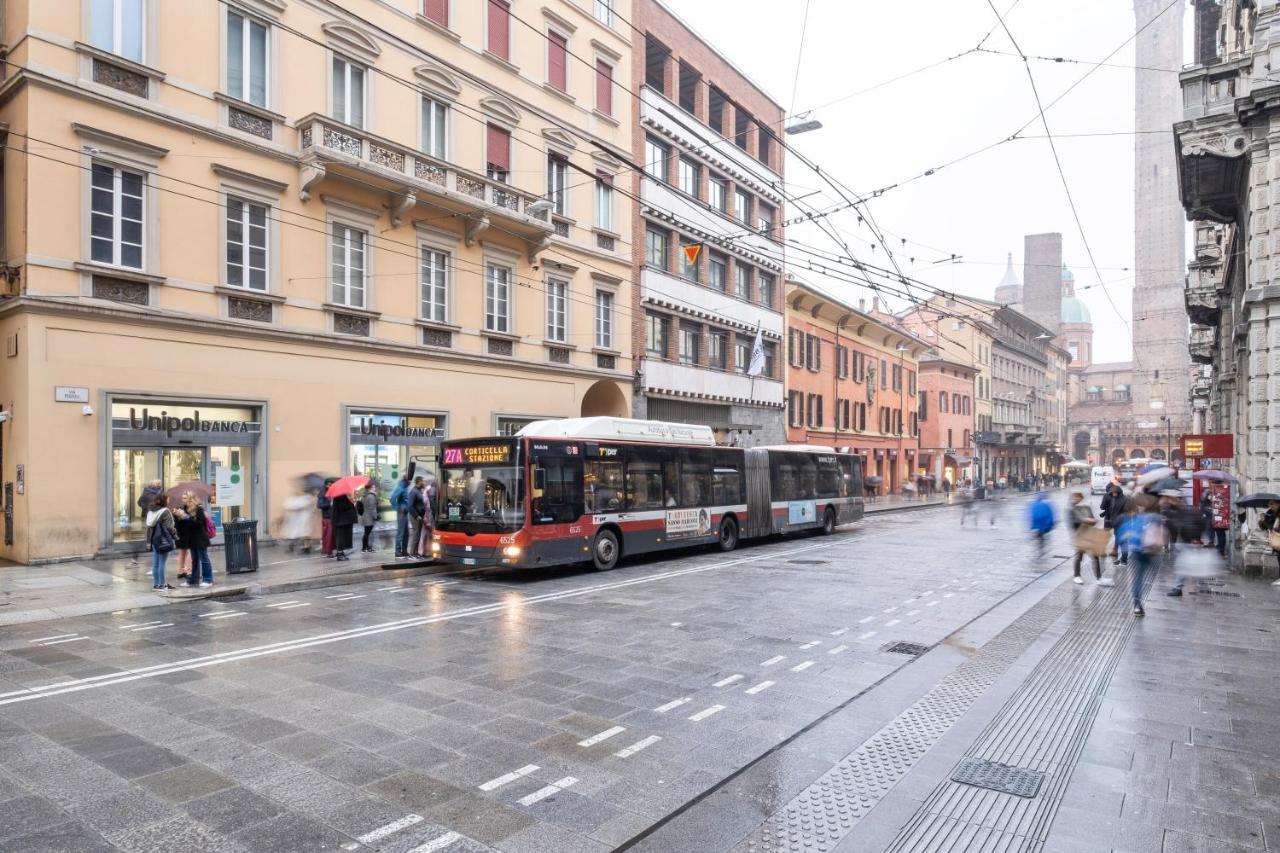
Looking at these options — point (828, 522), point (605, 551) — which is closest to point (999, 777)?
point (605, 551)

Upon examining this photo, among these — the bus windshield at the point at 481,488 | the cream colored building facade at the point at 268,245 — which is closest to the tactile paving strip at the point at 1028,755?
the bus windshield at the point at 481,488

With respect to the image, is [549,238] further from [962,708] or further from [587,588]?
[962,708]

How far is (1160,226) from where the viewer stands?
8081 cm

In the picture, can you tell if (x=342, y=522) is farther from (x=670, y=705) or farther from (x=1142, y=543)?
(x=1142, y=543)

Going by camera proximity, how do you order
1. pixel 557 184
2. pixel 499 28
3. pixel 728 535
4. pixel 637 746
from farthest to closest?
1. pixel 557 184
2. pixel 499 28
3. pixel 728 535
4. pixel 637 746

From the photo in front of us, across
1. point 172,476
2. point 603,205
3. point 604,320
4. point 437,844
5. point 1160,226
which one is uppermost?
point 1160,226

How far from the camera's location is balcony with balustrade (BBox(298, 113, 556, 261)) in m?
17.9

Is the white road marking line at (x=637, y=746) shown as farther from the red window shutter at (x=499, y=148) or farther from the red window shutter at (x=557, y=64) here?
the red window shutter at (x=557, y=64)

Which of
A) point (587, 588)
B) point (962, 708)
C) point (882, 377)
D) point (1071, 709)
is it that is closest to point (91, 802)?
point (962, 708)

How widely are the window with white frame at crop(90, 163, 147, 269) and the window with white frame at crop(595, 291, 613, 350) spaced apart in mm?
14133

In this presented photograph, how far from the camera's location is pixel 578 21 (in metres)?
25.8

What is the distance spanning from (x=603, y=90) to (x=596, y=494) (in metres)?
17.3

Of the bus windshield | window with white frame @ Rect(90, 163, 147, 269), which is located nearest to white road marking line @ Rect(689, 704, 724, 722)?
the bus windshield

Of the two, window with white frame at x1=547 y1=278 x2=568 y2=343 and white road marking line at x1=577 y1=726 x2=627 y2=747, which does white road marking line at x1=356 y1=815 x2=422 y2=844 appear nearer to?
white road marking line at x1=577 y1=726 x2=627 y2=747
